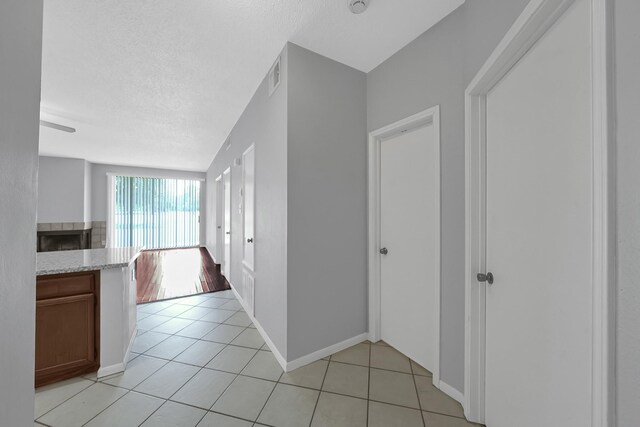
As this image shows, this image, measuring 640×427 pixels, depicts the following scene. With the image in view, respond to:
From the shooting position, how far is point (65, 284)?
1.64m

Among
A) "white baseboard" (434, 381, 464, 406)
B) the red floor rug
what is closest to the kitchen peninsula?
the red floor rug

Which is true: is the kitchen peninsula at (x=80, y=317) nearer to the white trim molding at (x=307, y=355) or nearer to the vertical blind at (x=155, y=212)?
the white trim molding at (x=307, y=355)

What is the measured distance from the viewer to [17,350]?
597 millimetres

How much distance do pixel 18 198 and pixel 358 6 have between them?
6.23ft

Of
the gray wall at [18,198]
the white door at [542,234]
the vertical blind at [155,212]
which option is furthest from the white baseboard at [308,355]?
the vertical blind at [155,212]

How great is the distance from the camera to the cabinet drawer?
5.20ft

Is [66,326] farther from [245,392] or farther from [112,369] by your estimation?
[245,392]

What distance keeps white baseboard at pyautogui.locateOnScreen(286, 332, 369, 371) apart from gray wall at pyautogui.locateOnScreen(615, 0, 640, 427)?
1713 millimetres

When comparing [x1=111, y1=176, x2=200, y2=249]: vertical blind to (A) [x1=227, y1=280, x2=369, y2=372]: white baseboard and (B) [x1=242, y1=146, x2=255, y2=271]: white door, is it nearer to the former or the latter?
(B) [x1=242, y1=146, x2=255, y2=271]: white door

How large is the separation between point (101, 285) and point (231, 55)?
2131mm

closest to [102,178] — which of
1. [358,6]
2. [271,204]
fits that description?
[271,204]

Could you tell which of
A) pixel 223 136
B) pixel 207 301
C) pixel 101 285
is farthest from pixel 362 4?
pixel 207 301

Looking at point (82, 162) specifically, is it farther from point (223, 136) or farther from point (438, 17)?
point (438, 17)

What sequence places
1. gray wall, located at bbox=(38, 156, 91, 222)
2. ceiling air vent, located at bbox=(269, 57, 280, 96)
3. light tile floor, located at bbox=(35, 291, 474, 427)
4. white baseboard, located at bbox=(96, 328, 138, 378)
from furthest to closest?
gray wall, located at bbox=(38, 156, 91, 222) < ceiling air vent, located at bbox=(269, 57, 280, 96) < white baseboard, located at bbox=(96, 328, 138, 378) < light tile floor, located at bbox=(35, 291, 474, 427)
